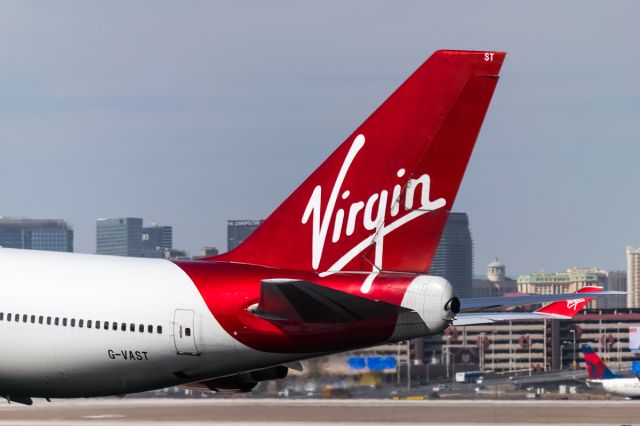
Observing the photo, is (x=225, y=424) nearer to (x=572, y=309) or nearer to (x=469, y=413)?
(x=469, y=413)

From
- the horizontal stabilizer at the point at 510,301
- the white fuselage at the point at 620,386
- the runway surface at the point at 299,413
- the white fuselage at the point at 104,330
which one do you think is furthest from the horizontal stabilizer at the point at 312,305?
the white fuselage at the point at 620,386

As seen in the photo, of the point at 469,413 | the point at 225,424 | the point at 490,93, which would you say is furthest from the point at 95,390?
the point at 469,413

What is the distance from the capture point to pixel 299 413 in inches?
3204

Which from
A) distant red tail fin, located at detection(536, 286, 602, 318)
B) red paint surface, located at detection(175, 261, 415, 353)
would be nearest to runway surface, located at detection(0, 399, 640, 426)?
distant red tail fin, located at detection(536, 286, 602, 318)

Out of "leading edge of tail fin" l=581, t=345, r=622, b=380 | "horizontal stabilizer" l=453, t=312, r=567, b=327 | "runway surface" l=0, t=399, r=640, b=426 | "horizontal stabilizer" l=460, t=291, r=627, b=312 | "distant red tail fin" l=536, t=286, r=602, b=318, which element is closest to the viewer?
"horizontal stabilizer" l=460, t=291, r=627, b=312

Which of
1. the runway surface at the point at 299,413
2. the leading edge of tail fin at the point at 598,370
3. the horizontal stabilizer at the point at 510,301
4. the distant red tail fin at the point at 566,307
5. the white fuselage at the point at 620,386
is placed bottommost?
the white fuselage at the point at 620,386

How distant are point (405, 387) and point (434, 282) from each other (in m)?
66.7

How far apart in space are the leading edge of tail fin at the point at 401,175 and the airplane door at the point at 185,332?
3.82 meters

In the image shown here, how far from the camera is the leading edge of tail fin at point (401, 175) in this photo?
3969 cm

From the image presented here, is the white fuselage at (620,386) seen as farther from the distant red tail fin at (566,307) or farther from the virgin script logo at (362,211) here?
the virgin script logo at (362,211)

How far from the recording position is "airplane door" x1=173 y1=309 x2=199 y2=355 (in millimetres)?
41688

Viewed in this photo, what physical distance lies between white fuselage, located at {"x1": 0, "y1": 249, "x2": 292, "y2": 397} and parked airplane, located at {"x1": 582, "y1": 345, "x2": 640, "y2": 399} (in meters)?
97.6

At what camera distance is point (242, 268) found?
4238 cm

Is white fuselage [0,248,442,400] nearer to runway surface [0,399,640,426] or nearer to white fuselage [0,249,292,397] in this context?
white fuselage [0,249,292,397]
